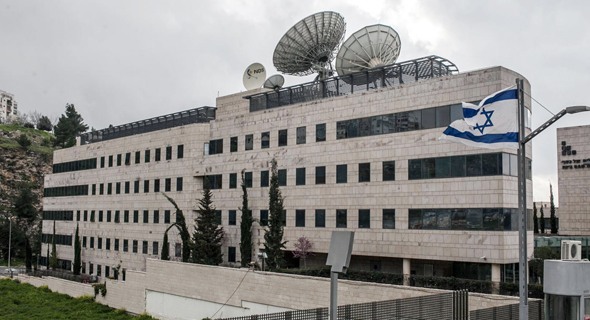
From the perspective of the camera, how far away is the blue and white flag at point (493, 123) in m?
14.8

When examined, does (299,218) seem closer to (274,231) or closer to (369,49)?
(274,231)

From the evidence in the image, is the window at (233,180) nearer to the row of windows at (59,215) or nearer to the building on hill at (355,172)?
the building on hill at (355,172)

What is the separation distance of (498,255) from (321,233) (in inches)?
476

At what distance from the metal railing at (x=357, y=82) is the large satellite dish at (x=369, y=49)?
1040mm

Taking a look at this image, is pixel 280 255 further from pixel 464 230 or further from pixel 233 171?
pixel 464 230

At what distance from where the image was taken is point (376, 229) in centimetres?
3503

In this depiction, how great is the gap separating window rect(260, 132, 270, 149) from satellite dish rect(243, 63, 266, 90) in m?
5.61

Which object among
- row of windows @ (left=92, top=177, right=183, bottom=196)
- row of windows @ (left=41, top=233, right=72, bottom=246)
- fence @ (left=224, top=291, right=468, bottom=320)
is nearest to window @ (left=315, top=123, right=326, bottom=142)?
row of windows @ (left=92, top=177, right=183, bottom=196)

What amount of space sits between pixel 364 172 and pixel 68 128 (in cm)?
10440

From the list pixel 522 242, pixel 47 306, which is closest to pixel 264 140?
pixel 47 306

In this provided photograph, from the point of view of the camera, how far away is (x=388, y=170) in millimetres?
34812

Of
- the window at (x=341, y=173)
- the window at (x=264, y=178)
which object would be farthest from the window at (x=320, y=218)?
the window at (x=264, y=178)

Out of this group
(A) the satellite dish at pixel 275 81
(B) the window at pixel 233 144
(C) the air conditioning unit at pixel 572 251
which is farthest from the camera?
(A) the satellite dish at pixel 275 81

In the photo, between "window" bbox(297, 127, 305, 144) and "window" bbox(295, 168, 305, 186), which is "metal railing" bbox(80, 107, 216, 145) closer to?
"window" bbox(297, 127, 305, 144)
